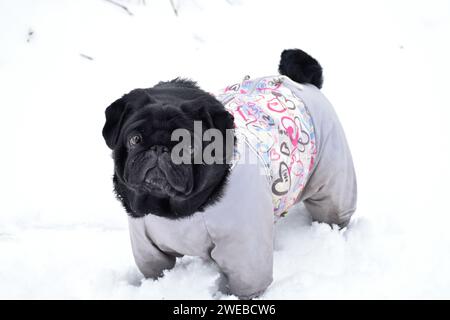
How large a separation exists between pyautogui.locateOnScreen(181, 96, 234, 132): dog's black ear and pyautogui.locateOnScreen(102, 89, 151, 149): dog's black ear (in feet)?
0.50

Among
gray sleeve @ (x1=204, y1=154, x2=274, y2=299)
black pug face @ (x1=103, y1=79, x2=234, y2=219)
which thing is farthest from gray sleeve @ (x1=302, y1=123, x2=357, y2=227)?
black pug face @ (x1=103, y1=79, x2=234, y2=219)

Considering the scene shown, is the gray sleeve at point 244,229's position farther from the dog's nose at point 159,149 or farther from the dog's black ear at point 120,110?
the dog's black ear at point 120,110

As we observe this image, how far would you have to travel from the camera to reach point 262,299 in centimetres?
243

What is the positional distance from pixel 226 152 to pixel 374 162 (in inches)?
67.2

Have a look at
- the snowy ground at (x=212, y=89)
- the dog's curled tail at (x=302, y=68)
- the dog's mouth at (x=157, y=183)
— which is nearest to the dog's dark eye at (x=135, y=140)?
the dog's mouth at (x=157, y=183)

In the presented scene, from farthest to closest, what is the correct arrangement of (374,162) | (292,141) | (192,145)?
1. (374,162)
2. (292,141)
3. (192,145)

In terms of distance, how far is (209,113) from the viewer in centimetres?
196

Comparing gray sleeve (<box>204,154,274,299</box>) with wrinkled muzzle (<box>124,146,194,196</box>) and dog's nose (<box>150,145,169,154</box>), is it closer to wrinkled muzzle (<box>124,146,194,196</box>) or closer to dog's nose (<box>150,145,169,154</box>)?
wrinkled muzzle (<box>124,146,194,196</box>)

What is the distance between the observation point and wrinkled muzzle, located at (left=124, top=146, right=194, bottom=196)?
74.4 inches

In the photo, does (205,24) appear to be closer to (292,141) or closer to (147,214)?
(292,141)

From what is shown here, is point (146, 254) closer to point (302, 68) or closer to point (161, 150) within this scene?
point (161, 150)

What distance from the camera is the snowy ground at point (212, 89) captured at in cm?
257

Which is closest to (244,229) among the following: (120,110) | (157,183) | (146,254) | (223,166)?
(223,166)

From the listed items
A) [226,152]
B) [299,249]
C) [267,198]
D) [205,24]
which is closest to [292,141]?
[267,198]
